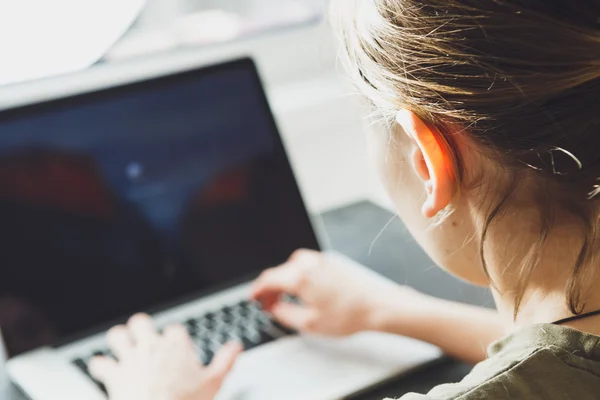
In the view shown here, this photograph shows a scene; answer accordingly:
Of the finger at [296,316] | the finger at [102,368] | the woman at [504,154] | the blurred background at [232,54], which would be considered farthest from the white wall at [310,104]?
the woman at [504,154]

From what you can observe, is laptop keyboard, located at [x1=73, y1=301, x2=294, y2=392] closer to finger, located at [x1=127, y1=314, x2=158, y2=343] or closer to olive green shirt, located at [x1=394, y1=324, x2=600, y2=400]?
finger, located at [x1=127, y1=314, x2=158, y2=343]

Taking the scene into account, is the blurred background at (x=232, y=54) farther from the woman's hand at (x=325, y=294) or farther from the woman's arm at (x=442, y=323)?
the woman's arm at (x=442, y=323)

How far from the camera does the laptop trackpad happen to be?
0.75m

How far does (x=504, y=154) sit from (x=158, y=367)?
1.28 feet

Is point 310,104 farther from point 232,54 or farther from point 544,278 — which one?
point 544,278

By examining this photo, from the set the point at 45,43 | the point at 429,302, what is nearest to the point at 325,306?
the point at 429,302

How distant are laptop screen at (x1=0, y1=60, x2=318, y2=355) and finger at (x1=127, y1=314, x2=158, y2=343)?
4cm

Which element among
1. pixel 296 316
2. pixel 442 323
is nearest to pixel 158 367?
pixel 296 316

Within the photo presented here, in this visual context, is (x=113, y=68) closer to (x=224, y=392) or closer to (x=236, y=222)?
(x=236, y=222)

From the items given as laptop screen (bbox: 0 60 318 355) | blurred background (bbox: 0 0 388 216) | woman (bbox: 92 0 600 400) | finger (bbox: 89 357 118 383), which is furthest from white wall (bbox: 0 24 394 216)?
woman (bbox: 92 0 600 400)

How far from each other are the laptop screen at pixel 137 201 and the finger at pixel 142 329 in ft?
0.13

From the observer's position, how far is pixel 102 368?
786 mm

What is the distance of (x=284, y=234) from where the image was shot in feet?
3.20

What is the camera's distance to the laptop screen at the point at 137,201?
84 cm
